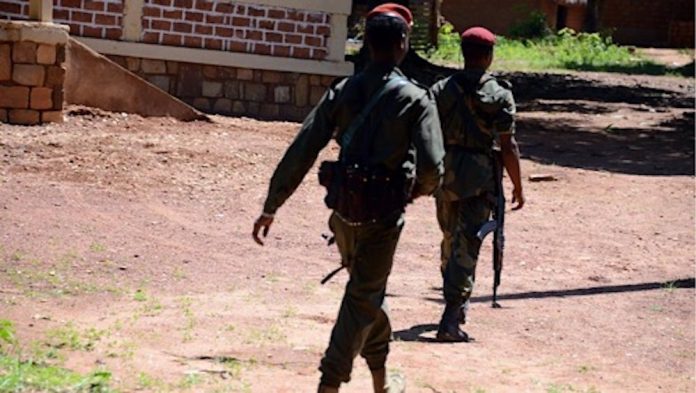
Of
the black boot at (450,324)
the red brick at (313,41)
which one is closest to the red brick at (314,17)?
the red brick at (313,41)

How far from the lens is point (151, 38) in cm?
1468

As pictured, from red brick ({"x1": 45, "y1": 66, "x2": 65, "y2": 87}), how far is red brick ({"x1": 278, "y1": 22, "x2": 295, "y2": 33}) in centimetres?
340

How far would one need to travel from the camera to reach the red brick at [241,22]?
15031 millimetres

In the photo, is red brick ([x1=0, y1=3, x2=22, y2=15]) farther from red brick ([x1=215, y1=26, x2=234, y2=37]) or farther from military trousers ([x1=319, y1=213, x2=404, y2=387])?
military trousers ([x1=319, y1=213, x2=404, y2=387])

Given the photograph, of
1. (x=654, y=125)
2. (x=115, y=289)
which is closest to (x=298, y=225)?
(x=115, y=289)

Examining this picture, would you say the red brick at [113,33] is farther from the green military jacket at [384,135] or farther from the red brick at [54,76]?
the green military jacket at [384,135]

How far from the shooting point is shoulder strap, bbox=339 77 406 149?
5277mm

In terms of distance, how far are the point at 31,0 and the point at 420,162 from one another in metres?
8.32

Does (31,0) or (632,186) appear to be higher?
(31,0)

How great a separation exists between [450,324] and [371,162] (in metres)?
2.19

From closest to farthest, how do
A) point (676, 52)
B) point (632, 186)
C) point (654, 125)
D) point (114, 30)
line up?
point (632, 186), point (114, 30), point (654, 125), point (676, 52)

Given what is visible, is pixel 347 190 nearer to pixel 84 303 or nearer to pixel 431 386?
pixel 431 386

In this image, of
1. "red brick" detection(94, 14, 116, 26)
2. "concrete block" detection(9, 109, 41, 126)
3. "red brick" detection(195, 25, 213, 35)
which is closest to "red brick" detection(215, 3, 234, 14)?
"red brick" detection(195, 25, 213, 35)

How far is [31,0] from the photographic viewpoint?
12.7 m
